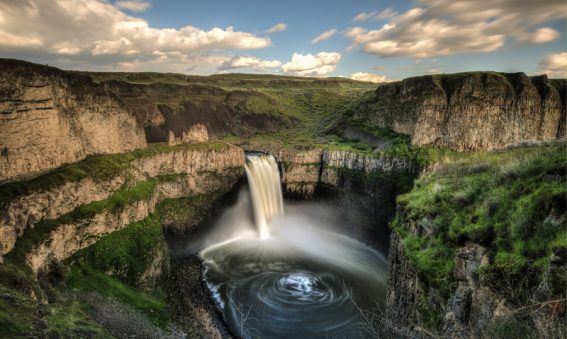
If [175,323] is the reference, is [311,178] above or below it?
above

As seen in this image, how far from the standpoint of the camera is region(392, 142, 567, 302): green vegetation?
987 centimetres

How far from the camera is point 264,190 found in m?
52.5

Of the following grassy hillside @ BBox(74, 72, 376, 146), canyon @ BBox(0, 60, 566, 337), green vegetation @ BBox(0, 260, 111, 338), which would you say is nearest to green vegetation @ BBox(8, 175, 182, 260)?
canyon @ BBox(0, 60, 566, 337)

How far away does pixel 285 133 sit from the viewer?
293 ft

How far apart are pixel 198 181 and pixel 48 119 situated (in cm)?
2169

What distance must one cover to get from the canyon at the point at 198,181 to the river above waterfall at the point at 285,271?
244 cm

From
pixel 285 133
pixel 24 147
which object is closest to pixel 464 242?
pixel 24 147

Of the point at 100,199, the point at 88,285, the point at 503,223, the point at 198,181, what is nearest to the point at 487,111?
the point at 198,181

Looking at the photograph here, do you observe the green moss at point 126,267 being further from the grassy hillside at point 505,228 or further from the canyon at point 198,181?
the grassy hillside at point 505,228

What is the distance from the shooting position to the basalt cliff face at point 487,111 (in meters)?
53.0

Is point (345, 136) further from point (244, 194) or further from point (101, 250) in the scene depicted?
point (101, 250)

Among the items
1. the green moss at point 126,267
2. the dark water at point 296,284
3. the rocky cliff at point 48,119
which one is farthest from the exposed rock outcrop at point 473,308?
the rocky cliff at point 48,119

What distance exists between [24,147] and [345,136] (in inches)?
2296

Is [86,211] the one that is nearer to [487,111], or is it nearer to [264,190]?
[264,190]
